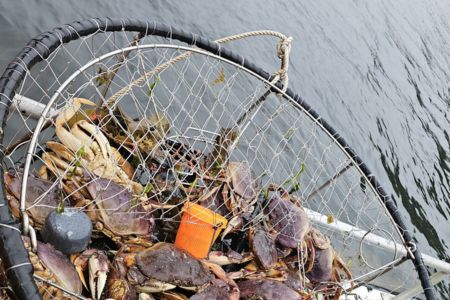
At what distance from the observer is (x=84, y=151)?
313cm

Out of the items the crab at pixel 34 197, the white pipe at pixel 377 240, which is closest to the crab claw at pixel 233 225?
the white pipe at pixel 377 240

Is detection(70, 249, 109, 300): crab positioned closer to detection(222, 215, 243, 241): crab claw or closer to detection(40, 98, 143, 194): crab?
detection(40, 98, 143, 194): crab

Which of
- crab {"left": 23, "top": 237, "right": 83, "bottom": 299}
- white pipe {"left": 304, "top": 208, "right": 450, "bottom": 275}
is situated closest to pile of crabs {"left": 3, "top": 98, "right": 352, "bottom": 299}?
crab {"left": 23, "top": 237, "right": 83, "bottom": 299}

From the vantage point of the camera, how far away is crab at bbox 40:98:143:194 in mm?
3094

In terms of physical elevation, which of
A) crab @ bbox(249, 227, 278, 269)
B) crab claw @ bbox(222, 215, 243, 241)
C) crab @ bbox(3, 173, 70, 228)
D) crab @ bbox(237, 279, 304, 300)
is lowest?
crab @ bbox(237, 279, 304, 300)

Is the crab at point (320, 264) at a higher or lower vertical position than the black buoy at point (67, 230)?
lower

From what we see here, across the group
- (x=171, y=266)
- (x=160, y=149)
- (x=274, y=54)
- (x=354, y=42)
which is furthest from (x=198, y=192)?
(x=354, y=42)

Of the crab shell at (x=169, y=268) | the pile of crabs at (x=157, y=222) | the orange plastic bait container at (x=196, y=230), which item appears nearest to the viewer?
the pile of crabs at (x=157, y=222)

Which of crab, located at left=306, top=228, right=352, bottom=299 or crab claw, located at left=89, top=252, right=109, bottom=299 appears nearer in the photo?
crab claw, located at left=89, top=252, right=109, bottom=299

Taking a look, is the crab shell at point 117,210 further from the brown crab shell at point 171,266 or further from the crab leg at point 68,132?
the crab leg at point 68,132

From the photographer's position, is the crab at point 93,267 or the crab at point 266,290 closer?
the crab at point 93,267

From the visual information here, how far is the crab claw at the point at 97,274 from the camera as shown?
269 cm

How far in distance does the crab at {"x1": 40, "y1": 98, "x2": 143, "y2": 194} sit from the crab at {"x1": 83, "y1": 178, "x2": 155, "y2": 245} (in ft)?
0.31

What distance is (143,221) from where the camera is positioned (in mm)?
3164
